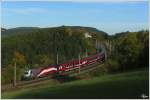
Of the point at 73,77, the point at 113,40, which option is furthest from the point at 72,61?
the point at 113,40

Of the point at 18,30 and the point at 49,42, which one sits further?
the point at 49,42

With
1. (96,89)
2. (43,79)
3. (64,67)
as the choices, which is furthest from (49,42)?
(96,89)

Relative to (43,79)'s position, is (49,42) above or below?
above

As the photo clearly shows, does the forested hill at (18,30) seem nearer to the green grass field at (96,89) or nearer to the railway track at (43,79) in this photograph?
the railway track at (43,79)

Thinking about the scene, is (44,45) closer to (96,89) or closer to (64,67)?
(64,67)

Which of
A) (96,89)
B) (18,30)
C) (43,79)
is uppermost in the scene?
(18,30)

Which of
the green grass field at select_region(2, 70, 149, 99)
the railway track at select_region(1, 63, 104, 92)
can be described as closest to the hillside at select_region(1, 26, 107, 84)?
the railway track at select_region(1, 63, 104, 92)

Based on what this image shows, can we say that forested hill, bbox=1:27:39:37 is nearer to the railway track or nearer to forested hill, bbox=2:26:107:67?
forested hill, bbox=2:26:107:67
